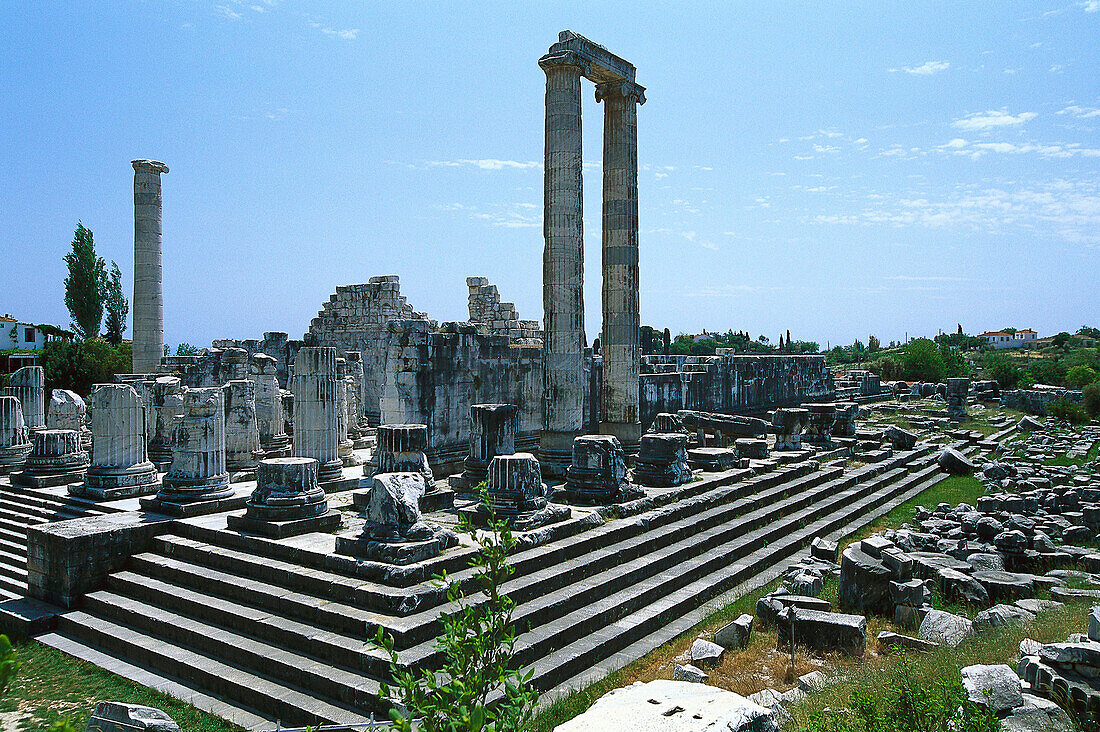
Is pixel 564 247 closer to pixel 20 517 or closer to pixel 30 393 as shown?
pixel 20 517

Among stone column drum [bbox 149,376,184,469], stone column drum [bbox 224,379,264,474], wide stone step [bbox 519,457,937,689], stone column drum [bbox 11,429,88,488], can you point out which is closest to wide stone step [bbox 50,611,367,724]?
wide stone step [bbox 519,457,937,689]

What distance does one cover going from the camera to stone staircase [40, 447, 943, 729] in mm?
6414

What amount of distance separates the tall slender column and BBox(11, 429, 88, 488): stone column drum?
33.7 feet

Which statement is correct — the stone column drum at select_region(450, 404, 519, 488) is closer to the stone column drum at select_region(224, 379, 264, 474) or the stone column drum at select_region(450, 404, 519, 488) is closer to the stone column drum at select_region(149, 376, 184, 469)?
the stone column drum at select_region(224, 379, 264, 474)

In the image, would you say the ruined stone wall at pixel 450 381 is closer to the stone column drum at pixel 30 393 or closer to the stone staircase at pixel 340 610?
the stone staircase at pixel 340 610

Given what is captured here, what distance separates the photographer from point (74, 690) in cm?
680

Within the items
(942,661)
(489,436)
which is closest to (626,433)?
(489,436)

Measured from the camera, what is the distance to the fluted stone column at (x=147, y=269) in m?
19.5

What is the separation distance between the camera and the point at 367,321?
2109 cm

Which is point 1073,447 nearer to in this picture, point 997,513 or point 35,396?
point 997,513

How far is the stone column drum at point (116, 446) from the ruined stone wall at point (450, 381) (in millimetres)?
4230

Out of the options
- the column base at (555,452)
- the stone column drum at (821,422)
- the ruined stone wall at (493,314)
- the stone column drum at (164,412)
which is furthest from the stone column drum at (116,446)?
the stone column drum at (821,422)

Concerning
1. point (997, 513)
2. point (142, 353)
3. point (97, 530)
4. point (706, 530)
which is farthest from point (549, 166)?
point (142, 353)

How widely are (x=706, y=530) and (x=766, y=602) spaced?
2.97 m
